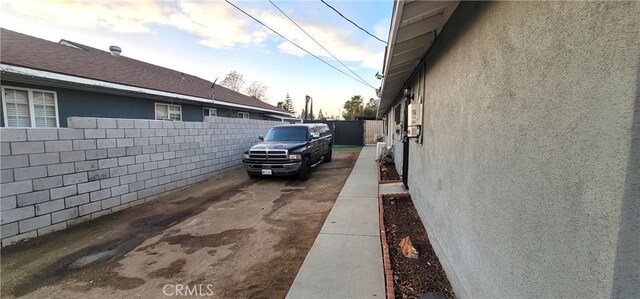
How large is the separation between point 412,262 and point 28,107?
9911 mm

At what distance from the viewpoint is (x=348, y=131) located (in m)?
22.2

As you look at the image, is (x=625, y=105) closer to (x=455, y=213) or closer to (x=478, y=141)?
(x=478, y=141)

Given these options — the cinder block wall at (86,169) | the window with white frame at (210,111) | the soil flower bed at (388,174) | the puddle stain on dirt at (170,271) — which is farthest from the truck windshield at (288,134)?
the puddle stain on dirt at (170,271)

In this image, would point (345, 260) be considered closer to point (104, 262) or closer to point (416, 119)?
point (416, 119)

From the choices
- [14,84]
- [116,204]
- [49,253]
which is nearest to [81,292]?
[49,253]

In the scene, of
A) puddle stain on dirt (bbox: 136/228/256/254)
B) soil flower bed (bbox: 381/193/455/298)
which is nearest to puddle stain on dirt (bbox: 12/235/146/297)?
puddle stain on dirt (bbox: 136/228/256/254)

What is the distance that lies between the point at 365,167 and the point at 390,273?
7792mm

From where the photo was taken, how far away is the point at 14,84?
684cm

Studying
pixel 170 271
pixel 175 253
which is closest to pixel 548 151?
pixel 170 271

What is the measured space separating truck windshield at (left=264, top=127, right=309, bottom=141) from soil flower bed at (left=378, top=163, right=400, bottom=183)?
289cm

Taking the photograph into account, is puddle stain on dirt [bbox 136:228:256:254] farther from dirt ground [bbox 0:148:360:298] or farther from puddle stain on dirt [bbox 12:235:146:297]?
puddle stain on dirt [bbox 12:235:146:297]

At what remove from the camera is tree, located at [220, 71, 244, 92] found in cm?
4150

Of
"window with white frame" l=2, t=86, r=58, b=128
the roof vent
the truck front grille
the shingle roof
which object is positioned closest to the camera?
"window with white frame" l=2, t=86, r=58, b=128

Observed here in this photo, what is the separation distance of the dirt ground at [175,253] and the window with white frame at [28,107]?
169 inches
